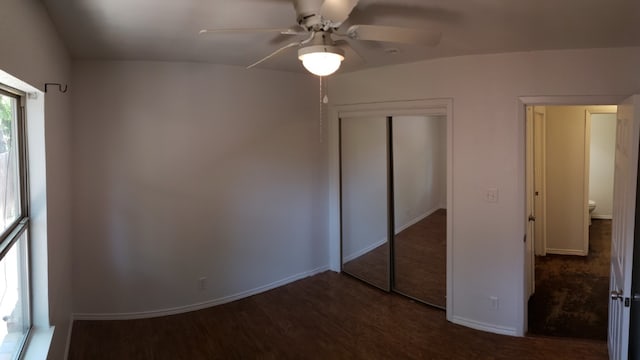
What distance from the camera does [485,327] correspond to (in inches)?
145

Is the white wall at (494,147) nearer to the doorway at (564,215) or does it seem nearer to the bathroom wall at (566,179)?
the doorway at (564,215)

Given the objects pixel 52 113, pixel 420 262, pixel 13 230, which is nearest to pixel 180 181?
pixel 52 113

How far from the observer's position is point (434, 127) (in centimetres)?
397

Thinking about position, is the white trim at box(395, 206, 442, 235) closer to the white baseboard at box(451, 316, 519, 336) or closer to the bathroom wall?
the white baseboard at box(451, 316, 519, 336)

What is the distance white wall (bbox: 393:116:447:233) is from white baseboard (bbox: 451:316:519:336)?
103cm

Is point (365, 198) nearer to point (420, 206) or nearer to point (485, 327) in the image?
point (420, 206)

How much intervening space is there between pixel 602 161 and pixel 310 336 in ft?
22.8

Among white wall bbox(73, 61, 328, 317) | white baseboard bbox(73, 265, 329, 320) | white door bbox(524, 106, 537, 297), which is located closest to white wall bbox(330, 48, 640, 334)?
white door bbox(524, 106, 537, 297)

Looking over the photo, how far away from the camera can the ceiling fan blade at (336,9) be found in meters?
1.73

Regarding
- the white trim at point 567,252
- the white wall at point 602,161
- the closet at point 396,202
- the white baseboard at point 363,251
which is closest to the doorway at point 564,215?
the white trim at point 567,252

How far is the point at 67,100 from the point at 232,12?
1868mm

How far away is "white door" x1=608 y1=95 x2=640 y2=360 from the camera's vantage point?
2500 mm

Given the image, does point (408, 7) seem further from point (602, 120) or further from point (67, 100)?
point (602, 120)

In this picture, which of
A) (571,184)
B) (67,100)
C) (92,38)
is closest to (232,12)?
(92,38)
